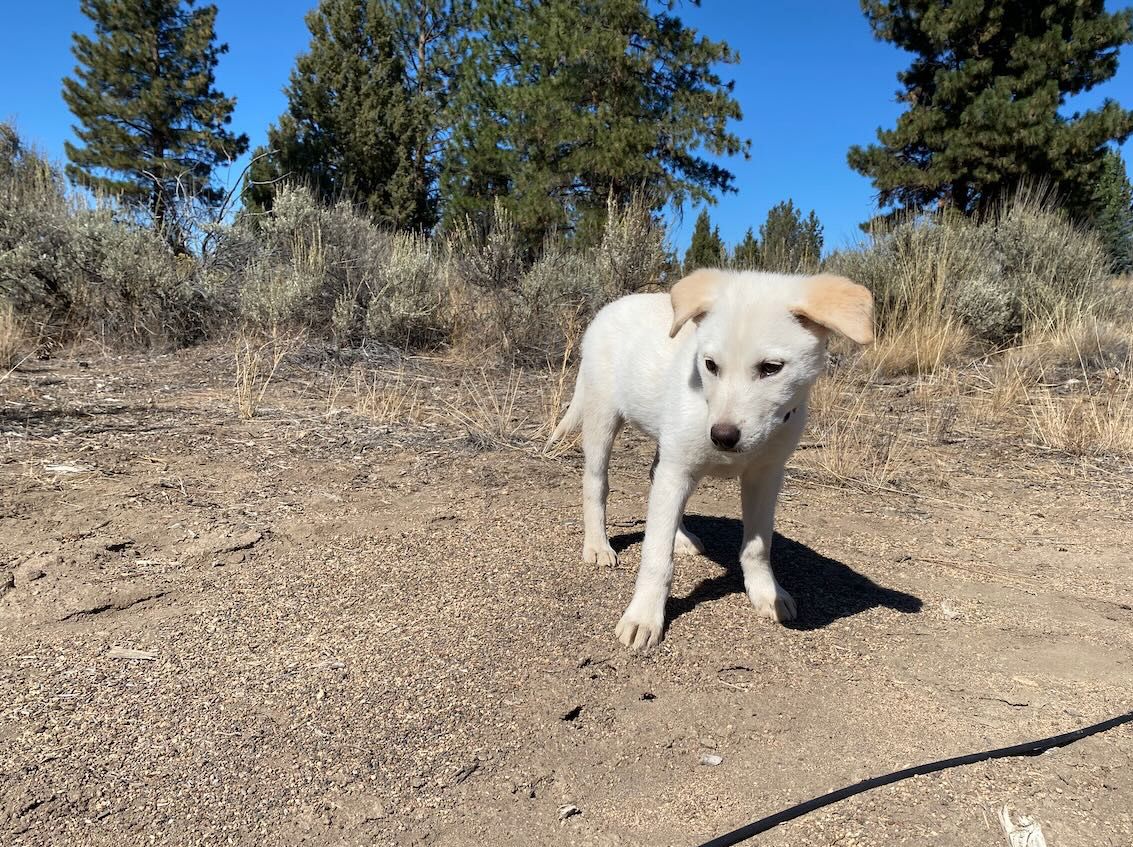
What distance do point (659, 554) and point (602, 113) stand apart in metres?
14.3

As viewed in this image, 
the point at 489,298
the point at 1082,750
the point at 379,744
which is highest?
the point at 489,298

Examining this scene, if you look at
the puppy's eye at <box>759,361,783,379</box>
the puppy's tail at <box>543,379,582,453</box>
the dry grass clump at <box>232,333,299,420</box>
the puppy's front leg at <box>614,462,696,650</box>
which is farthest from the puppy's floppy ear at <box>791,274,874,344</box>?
the dry grass clump at <box>232,333,299,420</box>

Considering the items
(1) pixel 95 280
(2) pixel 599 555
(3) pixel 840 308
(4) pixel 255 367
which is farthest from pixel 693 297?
(1) pixel 95 280

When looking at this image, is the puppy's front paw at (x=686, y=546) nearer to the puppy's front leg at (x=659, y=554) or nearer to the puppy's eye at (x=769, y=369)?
the puppy's front leg at (x=659, y=554)

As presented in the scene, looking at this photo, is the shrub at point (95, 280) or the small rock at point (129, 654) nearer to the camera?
the small rock at point (129, 654)

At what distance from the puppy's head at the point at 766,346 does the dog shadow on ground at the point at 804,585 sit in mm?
806

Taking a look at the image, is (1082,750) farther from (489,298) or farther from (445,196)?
(445,196)

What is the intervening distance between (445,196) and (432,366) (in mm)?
14599

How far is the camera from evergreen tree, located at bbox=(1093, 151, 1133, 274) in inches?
569

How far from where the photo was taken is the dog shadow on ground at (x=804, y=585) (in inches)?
104

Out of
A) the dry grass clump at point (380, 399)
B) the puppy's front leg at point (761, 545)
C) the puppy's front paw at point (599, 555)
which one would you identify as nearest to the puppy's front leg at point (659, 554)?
the puppy's front leg at point (761, 545)

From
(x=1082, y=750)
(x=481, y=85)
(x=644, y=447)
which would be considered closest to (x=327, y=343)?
(x=644, y=447)

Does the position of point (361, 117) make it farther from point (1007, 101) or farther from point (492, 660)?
point (492, 660)

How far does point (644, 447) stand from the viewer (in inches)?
186
